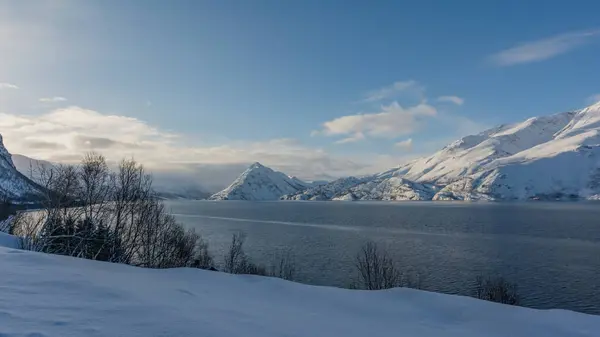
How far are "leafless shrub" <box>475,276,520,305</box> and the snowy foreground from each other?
22870mm

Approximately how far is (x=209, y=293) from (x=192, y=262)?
31.3m

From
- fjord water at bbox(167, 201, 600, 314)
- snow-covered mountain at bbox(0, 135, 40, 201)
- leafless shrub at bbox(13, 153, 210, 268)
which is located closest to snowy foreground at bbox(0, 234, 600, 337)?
leafless shrub at bbox(13, 153, 210, 268)

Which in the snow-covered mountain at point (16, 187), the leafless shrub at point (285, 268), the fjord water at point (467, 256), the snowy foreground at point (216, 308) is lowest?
the leafless shrub at point (285, 268)

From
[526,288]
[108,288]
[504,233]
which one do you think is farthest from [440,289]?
[504,233]

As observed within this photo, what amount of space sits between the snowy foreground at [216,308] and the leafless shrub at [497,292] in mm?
22870

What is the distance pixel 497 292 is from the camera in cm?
3102

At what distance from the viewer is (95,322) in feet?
17.9

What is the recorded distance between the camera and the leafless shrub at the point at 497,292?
1200 inches

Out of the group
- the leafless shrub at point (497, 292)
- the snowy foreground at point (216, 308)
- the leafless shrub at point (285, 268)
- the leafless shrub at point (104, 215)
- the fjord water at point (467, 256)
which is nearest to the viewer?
the snowy foreground at point (216, 308)

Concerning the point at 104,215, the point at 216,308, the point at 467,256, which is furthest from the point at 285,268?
the point at 216,308

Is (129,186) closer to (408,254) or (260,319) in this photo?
(260,319)

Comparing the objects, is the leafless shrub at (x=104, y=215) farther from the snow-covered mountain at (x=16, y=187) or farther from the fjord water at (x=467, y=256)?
the fjord water at (x=467, y=256)

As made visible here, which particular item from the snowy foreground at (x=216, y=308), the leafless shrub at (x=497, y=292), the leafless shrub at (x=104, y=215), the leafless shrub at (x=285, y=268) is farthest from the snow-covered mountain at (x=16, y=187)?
the leafless shrub at (x=497, y=292)

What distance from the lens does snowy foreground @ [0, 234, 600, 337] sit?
558 cm
